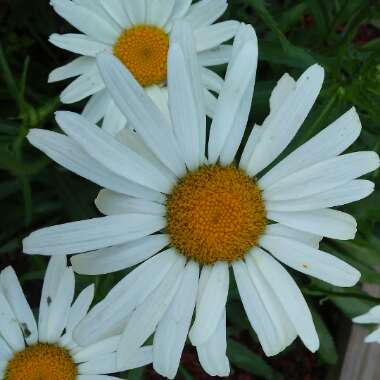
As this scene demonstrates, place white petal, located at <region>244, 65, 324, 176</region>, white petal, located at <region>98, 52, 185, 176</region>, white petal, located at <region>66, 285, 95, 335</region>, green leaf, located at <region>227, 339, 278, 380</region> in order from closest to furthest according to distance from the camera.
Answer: white petal, located at <region>98, 52, 185, 176</region> → white petal, located at <region>244, 65, 324, 176</region> → white petal, located at <region>66, 285, 95, 335</region> → green leaf, located at <region>227, 339, 278, 380</region>

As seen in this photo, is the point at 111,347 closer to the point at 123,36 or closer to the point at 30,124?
the point at 30,124

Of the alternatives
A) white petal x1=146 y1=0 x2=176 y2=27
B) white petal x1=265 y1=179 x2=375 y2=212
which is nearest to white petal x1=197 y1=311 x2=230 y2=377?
→ white petal x1=265 y1=179 x2=375 y2=212

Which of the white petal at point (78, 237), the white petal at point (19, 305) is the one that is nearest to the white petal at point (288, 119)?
the white petal at point (78, 237)

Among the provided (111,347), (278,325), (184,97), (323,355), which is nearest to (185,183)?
(184,97)

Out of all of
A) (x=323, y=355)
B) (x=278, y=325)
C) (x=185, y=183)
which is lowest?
(x=323, y=355)

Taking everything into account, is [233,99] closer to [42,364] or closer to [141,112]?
[141,112]

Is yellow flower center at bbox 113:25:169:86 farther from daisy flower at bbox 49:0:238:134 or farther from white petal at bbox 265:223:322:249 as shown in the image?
white petal at bbox 265:223:322:249

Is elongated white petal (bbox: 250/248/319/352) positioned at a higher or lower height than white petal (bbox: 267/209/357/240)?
lower
